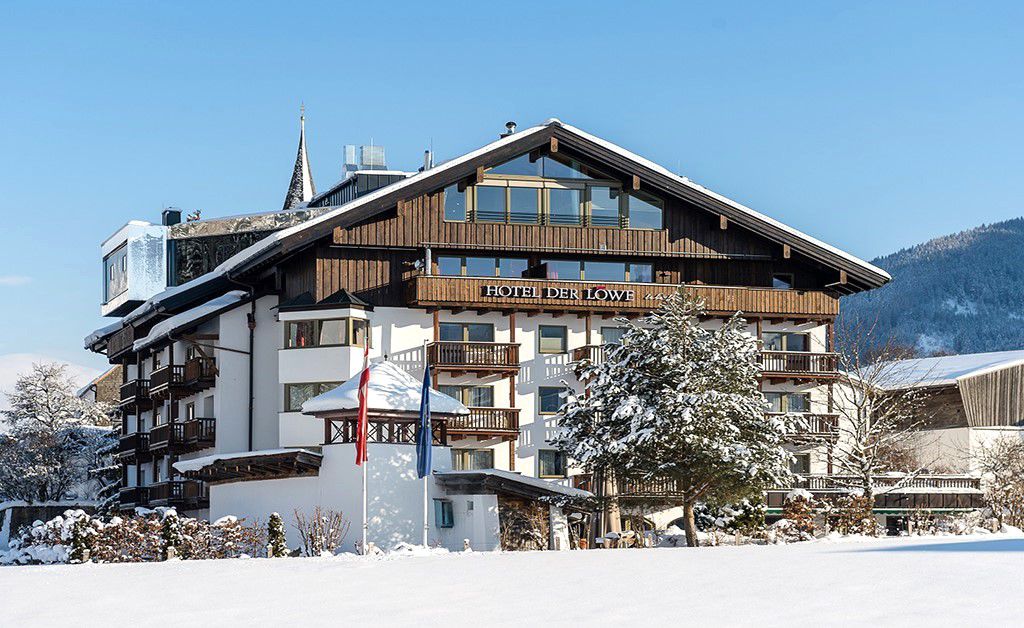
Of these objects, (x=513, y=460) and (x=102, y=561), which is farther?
(x=513, y=460)

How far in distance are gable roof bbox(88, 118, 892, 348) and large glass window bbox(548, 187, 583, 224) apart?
59.2 inches

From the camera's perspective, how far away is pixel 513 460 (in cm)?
5044

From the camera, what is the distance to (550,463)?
168 feet

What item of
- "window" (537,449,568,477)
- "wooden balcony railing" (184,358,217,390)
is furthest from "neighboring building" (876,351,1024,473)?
"wooden balcony railing" (184,358,217,390)

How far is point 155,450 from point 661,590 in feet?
138

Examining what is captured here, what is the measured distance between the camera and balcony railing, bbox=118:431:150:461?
202 ft

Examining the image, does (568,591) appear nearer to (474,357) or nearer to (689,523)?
(689,523)

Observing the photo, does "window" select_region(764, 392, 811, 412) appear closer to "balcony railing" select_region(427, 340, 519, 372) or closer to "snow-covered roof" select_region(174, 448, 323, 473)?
"balcony railing" select_region(427, 340, 519, 372)

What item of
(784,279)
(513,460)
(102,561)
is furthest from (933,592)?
(784,279)

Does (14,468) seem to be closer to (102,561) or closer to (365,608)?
(102,561)

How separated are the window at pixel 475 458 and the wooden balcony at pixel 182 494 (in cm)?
858

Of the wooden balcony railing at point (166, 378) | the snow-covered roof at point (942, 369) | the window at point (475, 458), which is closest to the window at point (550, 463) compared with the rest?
the window at point (475, 458)

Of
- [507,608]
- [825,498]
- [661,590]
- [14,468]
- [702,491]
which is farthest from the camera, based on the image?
[14,468]

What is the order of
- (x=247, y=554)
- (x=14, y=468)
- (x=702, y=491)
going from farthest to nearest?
(x=14, y=468) < (x=702, y=491) < (x=247, y=554)
